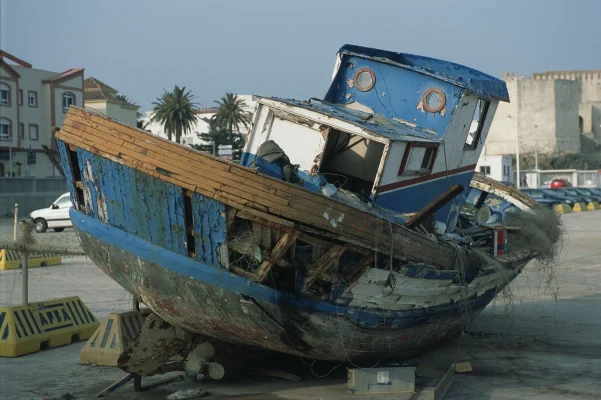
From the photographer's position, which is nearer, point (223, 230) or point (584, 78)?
point (223, 230)

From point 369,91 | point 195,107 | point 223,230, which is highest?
point 195,107

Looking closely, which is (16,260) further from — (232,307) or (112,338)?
(232,307)

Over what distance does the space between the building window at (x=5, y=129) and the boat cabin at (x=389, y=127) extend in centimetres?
4772

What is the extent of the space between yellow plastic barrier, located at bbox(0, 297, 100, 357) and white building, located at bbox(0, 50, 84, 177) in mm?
44602

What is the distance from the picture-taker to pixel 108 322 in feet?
29.0

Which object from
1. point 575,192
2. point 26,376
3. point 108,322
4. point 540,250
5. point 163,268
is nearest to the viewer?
point 163,268

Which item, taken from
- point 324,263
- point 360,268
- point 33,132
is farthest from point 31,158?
point 324,263

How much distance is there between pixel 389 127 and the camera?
346 inches

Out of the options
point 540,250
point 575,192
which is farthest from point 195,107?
point 540,250

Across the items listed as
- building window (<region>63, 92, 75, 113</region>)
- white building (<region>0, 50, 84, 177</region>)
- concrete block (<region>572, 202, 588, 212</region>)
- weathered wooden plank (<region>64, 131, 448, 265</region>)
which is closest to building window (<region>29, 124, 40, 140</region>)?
white building (<region>0, 50, 84, 177</region>)

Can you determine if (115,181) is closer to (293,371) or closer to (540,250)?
(293,371)

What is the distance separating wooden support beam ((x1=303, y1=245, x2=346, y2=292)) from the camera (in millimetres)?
6961

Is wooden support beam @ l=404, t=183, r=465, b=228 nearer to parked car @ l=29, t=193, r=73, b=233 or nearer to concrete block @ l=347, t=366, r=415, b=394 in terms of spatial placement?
concrete block @ l=347, t=366, r=415, b=394

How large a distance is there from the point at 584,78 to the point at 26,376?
4835 inches
